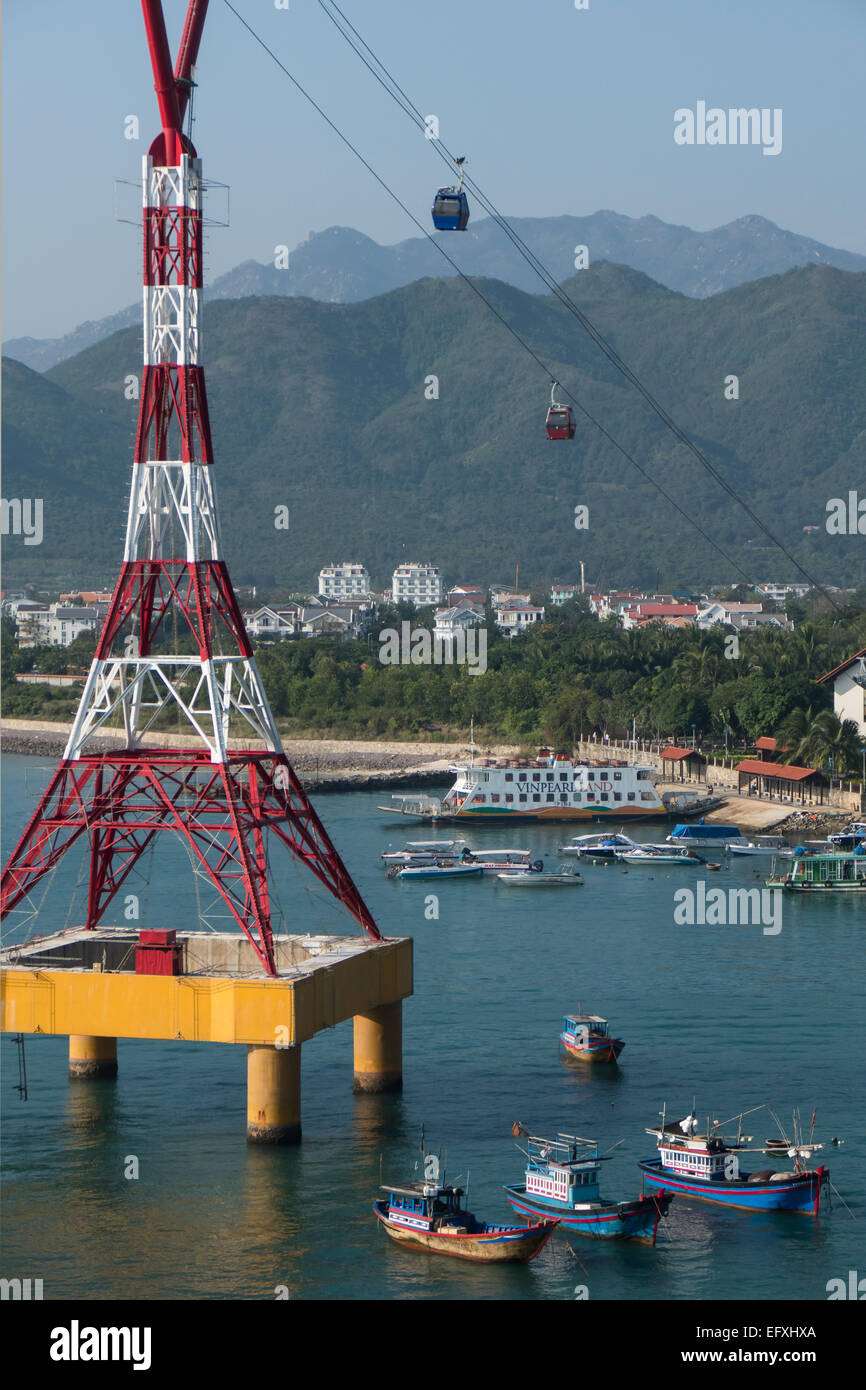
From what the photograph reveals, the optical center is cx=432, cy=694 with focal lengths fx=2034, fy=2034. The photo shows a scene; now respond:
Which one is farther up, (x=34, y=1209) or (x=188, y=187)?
(x=188, y=187)

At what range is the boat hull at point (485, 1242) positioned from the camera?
67.6ft

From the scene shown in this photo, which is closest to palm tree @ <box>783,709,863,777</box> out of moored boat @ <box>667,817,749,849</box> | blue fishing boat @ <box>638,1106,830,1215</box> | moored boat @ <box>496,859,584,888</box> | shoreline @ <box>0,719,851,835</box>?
shoreline @ <box>0,719,851,835</box>

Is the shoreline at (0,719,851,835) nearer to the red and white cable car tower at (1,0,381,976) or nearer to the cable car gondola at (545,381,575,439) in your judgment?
the cable car gondola at (545,381,575,439)

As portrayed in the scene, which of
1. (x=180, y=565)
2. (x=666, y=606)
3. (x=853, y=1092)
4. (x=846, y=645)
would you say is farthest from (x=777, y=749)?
(x=666, y=606)

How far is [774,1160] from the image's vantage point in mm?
23938

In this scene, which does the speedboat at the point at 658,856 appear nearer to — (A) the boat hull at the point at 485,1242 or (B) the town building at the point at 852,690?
(B) the town building at the point at 852,690

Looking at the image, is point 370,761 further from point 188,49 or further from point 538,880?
point 188,49

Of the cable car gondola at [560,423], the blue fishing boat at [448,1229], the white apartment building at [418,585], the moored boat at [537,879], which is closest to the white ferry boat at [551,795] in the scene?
the moored boat at [537,879]

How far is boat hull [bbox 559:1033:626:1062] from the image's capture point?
2848 cm

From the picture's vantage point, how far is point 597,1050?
28.5 metres

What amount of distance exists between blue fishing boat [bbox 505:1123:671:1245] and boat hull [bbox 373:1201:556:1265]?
604mm

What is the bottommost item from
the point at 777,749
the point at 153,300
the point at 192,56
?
the point at 777,749

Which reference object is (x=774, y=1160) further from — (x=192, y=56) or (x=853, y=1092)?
(x=192, y=56)

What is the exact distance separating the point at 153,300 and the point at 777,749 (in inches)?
1888
